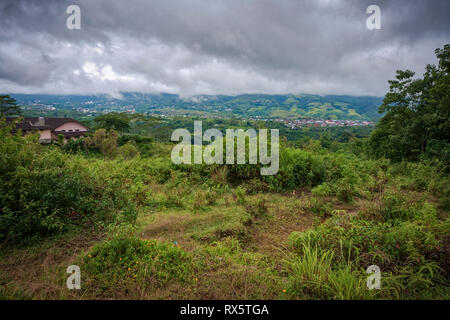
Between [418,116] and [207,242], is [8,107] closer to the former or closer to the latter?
[207,242]

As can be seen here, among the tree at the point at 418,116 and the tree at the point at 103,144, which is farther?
the tree at the point at 103,144

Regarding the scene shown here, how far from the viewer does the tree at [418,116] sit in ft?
34.1

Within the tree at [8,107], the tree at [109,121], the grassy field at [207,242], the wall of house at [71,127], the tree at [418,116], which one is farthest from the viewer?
the tree at [109,121]

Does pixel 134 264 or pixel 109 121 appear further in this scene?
pixel 109 121

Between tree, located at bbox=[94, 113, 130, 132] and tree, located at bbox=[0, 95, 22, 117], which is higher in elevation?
tree, located at bbox=[0, 95, 22, 117]

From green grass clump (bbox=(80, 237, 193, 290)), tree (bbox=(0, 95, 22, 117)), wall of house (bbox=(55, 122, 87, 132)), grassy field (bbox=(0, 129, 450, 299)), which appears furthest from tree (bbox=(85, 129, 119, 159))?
tree (bbox=(0, 95, 22, 117))

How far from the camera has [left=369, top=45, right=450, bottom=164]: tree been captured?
409 inches

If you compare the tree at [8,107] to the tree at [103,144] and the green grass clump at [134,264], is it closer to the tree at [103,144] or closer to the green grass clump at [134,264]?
the tree at [103,144]

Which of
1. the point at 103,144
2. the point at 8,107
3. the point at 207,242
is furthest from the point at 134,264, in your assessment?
the point at 8,107

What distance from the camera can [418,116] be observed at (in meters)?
12.9

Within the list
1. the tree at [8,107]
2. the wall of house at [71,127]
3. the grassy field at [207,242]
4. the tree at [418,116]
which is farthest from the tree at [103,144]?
the tree at [8,107]

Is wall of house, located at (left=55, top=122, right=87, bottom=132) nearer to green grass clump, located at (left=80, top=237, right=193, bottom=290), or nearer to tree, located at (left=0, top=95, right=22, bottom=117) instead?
tree, located at (left=0, top=95, right=22, bottom=117)
